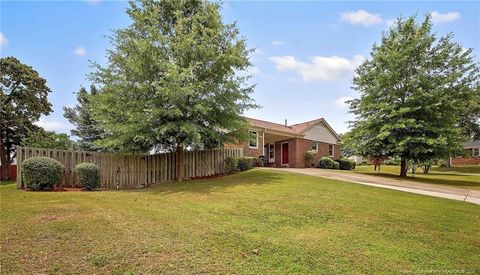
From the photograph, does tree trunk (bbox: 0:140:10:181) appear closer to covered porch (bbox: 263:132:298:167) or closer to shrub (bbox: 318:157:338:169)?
covered porch (bbox: 263:132:298:167)

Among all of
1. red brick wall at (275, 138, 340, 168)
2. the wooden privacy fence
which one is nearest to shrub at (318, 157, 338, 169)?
red brick wall at (275, 138, 340, 168)

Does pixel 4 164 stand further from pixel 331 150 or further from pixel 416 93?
pixel 416 93

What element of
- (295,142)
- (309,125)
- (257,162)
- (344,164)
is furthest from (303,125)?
(257,162)

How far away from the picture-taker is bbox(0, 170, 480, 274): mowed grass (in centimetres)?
414

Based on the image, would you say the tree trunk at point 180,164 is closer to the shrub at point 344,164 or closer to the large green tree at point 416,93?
the large green tree at point 416,93

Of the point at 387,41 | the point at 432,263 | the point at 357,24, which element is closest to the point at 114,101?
the point at 357,24

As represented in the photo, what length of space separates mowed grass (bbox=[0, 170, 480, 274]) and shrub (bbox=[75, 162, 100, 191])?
3.28m

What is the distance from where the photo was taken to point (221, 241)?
496 centimetres

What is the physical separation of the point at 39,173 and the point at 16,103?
2072 cm

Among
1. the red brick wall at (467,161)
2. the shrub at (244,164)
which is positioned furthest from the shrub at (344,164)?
the red brick wall at (467,161)

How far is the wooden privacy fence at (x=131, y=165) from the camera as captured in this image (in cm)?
1246

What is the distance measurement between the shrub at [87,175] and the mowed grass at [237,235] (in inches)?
129

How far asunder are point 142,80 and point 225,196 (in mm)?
7223

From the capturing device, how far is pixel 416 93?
56.5 feet
